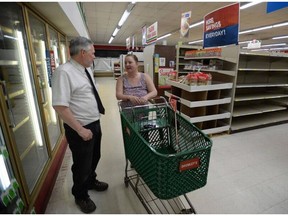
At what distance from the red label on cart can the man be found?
80 cm

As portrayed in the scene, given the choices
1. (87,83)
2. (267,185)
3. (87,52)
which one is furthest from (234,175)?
(87,52)

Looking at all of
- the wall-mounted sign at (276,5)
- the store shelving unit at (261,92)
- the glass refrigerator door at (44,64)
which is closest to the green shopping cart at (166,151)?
the glass refrigerator door at (44,64)

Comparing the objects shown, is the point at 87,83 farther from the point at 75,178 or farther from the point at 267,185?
the point at 267,185

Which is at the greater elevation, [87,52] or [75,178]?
[87,52]

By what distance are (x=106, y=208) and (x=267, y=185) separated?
193 cm

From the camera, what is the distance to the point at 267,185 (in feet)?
6.71

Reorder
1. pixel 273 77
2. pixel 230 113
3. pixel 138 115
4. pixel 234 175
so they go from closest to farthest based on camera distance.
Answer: pixel 138 115 < pixel 234 175 < pixel 230 113 < pixel 273 77

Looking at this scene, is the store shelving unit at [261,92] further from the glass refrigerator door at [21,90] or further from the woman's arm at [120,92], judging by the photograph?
the glass refrigerator door at [21,90]

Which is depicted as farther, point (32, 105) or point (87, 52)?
point (32, 105)

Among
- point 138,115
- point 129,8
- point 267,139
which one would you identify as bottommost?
point 267,139

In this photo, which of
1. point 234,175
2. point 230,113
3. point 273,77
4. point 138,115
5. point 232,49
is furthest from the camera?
point 273,77

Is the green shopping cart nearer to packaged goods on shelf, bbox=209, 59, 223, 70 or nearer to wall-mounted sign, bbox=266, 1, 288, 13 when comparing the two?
wall-mounted sign, bbox=266, 1, 288, 13

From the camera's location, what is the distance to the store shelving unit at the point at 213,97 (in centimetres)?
296

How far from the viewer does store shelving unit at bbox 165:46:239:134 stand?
2959mm
